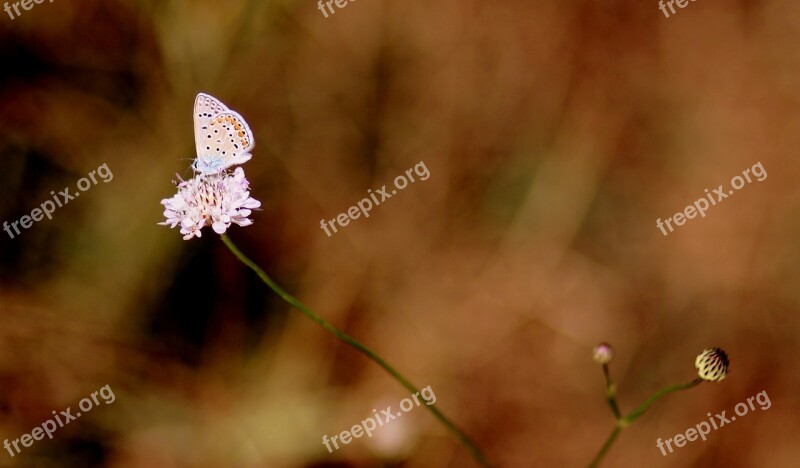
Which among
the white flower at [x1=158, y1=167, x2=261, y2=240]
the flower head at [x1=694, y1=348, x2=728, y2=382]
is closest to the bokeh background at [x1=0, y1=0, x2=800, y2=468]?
the white flower at [x1=158, y1=167, x2=261, y2=240]

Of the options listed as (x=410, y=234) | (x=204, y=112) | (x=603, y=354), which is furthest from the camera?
(x=410, y=234)

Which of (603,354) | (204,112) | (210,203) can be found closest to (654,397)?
(603,354)

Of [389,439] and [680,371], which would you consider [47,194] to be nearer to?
[389,439]

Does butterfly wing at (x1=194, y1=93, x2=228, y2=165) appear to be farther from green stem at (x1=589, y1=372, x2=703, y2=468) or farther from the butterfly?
green stem at (x1=589, y1=372, x2=703, y2=468)

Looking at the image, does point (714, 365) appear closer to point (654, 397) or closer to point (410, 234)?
point (654, 397)

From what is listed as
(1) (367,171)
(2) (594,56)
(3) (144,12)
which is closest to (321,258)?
(1) (367,171)

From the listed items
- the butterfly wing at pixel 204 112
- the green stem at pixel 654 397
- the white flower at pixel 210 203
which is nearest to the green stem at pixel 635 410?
the green stem at pixel 654 397

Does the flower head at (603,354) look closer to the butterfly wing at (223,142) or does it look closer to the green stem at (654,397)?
the green stem at (654,397)
